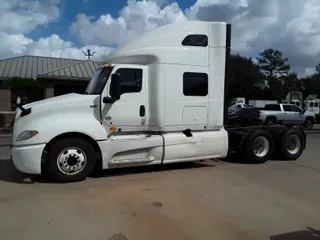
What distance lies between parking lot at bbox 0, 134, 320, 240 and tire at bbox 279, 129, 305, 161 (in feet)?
4.88

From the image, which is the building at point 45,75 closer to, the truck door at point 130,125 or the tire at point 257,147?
the truck door at point 130,125

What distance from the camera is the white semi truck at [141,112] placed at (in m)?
6.29

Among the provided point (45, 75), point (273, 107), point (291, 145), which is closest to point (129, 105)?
point (291, 145)

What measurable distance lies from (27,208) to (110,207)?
128cm

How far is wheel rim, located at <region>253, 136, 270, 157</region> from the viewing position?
28.7ft

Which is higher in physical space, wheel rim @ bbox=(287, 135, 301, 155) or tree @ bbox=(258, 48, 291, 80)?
tree @ bbox=(258, 48, 291, 80)

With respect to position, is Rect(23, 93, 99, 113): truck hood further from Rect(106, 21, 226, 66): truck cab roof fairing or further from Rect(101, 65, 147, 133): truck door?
Rect(106, 21, 226, 66): truck cab roof fairing

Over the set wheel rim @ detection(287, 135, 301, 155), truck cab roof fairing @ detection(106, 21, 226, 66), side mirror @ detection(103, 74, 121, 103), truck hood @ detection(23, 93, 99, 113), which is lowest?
wheel rim @ detection(287, 135, 301, 155)

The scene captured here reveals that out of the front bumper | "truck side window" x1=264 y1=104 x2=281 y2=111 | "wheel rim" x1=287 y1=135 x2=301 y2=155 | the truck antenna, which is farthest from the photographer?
"truck side window" x1=264 y1=104 x2=281 y2=111

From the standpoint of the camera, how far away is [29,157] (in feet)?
20.0

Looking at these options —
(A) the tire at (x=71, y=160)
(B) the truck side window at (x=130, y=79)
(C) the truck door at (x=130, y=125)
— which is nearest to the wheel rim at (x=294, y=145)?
(C) the truck door at (x=130, y=125)

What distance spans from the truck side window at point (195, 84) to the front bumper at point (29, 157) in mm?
3364

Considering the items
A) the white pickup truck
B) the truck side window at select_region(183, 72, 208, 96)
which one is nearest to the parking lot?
the truck side window at select_region(183, 72, 208, 96)

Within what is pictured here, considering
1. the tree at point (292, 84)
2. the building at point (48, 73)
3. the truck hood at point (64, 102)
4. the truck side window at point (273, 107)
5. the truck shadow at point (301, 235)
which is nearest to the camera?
the truck shadow at point (301, 235)
